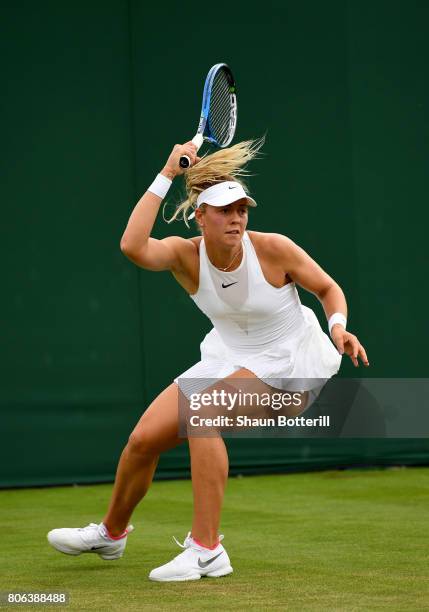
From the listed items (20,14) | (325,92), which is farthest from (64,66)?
(325,92)

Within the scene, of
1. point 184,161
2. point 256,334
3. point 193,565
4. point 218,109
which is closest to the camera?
point 193,565

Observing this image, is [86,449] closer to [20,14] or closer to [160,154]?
[160,154]

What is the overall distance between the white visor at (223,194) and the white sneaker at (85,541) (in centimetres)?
116

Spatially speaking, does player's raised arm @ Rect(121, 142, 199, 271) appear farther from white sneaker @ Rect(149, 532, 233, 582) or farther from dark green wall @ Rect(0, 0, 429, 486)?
dark green wall @ Rect(0, 0, 429, 486)

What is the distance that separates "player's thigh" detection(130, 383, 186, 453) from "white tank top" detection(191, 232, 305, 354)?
1.05ft

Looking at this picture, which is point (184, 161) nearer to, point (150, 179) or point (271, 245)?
point (271, 245)

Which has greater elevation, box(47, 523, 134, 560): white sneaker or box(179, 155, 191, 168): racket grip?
box(179, 155, 191, 168): racket grip

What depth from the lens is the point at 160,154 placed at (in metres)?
7.23

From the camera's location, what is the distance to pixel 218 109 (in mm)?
4754

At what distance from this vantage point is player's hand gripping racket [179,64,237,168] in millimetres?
4508

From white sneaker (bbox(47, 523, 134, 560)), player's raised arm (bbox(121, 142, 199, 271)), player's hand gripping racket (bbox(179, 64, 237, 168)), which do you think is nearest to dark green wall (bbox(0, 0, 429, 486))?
player's hand gripping racket (bbox(179, 64, 237, 168))

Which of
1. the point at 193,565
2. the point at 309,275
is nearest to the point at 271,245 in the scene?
the point at 309,275

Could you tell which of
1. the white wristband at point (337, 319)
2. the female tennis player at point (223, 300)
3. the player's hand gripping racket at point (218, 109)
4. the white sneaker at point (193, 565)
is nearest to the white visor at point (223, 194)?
the female tennis player at point (223, 300)

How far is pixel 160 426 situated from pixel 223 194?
2.58 ft
